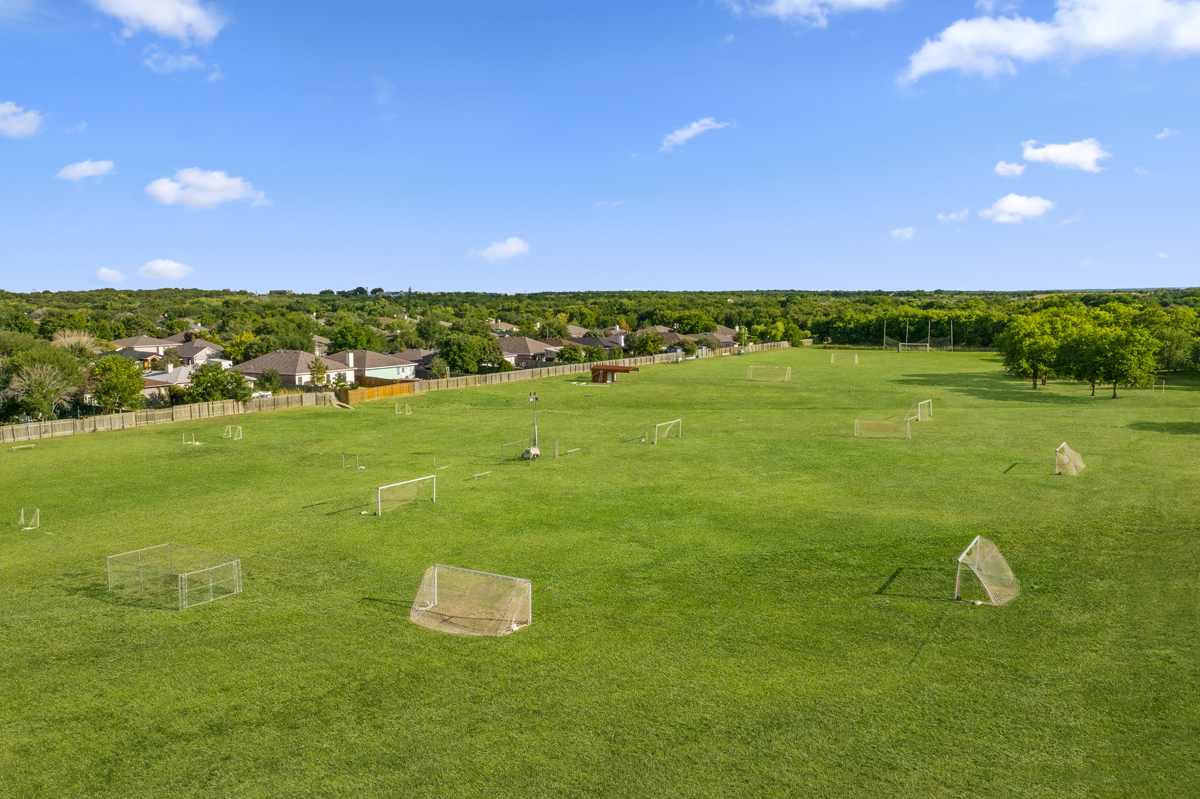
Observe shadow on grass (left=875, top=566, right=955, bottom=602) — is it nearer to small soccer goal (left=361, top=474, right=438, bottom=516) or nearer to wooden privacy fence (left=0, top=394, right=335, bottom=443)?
small soccer goal (left=361, top=474, right=438, bottom=516)

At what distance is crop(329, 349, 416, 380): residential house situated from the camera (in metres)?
82.2

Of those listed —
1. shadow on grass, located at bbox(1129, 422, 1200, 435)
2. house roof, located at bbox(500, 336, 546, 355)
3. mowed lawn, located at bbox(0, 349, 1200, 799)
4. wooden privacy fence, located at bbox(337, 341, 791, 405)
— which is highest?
house roof, located at bbox(500, 336, 546, 355)

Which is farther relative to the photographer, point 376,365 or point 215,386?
point 376,365

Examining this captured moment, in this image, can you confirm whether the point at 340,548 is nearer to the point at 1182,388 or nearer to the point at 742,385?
the point at 742,385

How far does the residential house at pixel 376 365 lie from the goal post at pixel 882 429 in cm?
5535

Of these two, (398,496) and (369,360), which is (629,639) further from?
(369,360)

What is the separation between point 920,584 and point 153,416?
177ft

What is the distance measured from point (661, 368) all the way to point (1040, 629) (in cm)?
7768

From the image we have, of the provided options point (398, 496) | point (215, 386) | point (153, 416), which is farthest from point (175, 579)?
point (215, 386)

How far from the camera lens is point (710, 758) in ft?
42.4

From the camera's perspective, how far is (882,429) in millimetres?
47000

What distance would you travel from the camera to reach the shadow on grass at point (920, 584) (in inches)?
786

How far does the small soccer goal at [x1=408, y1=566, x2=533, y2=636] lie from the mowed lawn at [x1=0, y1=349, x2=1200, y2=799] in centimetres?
67

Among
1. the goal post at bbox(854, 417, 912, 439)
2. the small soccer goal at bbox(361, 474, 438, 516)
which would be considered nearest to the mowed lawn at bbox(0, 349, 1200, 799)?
the small soccer goal at bbox(361, 474, 438, 516)
